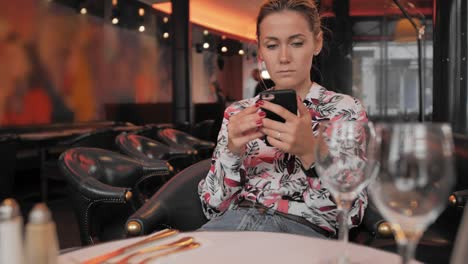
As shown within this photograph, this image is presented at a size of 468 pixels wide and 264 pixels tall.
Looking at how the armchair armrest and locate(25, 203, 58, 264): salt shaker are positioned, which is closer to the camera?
locate(25, 203, 58, 264): salt shaker

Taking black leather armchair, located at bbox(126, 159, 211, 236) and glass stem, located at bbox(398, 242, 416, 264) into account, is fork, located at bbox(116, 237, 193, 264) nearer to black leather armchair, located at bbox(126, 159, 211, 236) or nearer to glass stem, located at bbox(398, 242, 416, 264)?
glass stem, located at bbox(398, 242, 416, 264)

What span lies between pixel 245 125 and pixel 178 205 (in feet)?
1.98

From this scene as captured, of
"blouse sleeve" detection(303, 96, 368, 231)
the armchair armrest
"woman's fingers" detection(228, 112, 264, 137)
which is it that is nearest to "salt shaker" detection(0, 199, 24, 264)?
"woman's fingers" detection(228, 112, 264, 137)

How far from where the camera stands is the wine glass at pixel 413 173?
2.01 feet

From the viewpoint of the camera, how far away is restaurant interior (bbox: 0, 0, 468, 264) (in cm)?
207

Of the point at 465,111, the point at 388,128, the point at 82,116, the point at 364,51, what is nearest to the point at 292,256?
the point at 388,128

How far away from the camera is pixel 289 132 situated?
1.31m

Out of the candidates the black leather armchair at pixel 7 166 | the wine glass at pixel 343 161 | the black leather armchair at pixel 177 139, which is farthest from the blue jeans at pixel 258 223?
the black leather armchair at pixel 177 139

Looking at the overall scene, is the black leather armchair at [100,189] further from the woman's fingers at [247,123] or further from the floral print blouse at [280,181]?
the woman's fingers at [247,123]

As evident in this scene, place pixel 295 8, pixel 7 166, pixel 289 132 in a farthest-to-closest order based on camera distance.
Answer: pixel 7 166 < pixel 295 8 < pixel 289 132

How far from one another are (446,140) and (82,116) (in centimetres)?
717

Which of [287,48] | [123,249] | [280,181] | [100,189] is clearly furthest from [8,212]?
[100,189]

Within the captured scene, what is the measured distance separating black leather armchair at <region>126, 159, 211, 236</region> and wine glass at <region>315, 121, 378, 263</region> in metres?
0.95

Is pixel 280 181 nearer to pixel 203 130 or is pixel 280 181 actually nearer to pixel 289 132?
pixel 289 132
